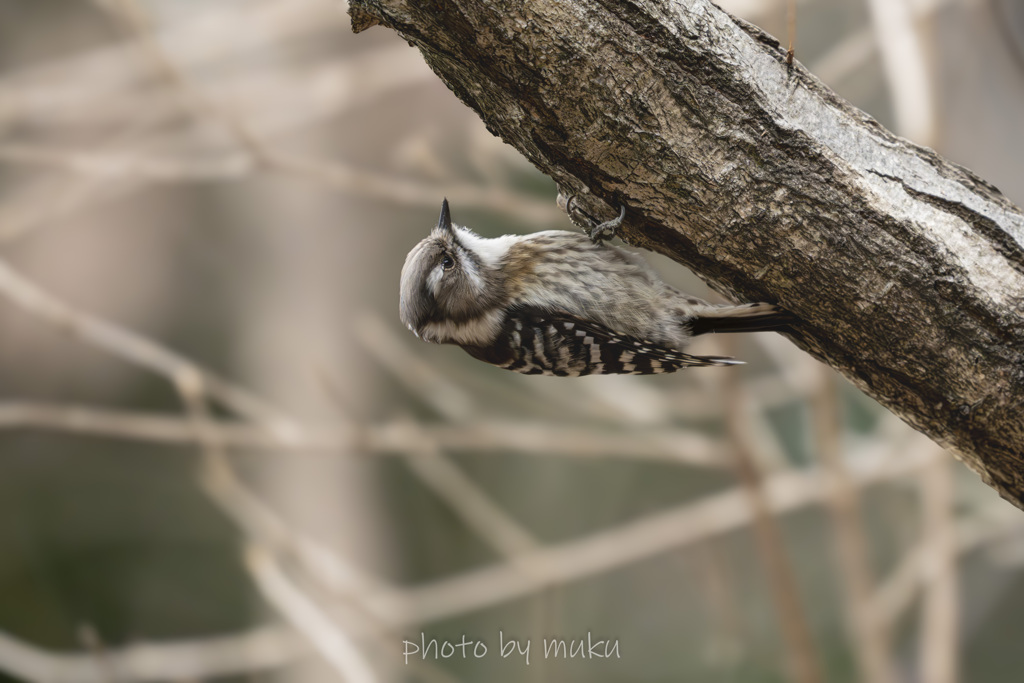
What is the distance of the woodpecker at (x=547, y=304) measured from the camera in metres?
2.21

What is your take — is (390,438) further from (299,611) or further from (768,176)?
(768,176)

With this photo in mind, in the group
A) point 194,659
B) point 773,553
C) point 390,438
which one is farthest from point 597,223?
point 194,659

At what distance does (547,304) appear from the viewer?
2.30 meters

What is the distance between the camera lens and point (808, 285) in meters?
1.49

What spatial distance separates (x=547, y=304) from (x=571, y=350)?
0.59 feet

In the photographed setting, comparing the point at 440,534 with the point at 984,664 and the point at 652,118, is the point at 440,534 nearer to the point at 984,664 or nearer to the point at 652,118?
the point at 984,664

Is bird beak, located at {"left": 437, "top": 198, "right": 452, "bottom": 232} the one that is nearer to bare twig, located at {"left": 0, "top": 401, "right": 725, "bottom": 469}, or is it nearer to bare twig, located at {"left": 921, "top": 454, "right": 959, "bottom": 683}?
bare twig, located at {"left": 0, "top": 401, "right": 725, "bottom": 469}

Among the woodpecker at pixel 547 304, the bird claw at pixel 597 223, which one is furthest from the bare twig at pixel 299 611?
the bird claw at pixel 597 223

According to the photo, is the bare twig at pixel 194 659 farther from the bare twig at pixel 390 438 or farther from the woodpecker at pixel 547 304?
the woodpecker at pixel 547 304

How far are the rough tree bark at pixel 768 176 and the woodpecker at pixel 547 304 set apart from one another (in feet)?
2.22

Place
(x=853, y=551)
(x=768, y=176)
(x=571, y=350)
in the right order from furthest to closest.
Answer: (x=853, y=551), (x=571, y=350), (x=768, y=176)

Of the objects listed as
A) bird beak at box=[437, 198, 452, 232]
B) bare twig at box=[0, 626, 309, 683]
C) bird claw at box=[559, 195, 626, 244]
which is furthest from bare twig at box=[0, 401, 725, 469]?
bird claw at box=[559, 195, 626, 244]

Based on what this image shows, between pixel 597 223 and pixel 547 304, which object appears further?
pixel 547 304

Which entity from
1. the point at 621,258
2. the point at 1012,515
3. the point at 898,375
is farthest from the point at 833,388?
the point at 1012,515
